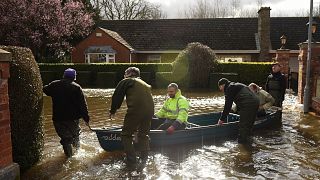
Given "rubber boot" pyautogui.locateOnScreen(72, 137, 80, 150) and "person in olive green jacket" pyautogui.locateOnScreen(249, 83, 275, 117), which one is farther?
"person in olive green jacket" pyautogui.locateOnScreen(249, 83, 275, 117)

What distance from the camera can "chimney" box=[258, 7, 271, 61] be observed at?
100 feet

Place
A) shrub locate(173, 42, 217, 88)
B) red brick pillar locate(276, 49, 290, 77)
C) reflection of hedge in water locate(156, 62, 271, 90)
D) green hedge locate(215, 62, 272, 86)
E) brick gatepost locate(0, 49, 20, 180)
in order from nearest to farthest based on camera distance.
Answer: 1. brick gatepost locate(0, 49, 20, 180)
2. red brick pillar locate(276, 49, 290, 77)
3. shrub locate(173, 42, 217, 88)
4. reflection of hedge in water locate(156, 62, 271, 90)
5. green hedge locate(215, 62, 272, 86)

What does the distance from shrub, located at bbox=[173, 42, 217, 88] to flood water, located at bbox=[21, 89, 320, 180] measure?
1202 cm

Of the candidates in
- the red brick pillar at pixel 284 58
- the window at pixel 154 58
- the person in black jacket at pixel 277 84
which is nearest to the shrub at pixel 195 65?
the red brick pillar at pixel 284 58

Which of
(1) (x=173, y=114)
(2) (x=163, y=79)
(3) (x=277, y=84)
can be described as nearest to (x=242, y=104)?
(1) (x=173, y=114)

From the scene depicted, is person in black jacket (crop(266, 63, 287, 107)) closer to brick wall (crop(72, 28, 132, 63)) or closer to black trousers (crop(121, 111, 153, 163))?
black trousers (crop(121, 111, 153, 163))

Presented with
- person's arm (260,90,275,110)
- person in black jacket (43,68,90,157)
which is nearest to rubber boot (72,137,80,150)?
person in black jacket (43,68,90,157)

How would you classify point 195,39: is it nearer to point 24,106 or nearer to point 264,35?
point 264,35

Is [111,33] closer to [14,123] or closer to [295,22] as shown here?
[295,22]

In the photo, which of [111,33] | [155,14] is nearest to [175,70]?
[111,33]

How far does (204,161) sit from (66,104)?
3207mm

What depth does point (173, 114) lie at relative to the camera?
31.2ft

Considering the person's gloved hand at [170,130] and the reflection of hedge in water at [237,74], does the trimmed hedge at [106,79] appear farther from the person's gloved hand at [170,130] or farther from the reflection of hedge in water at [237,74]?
the person's gloved hand at [170,130]

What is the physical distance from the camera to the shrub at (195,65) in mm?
22403
